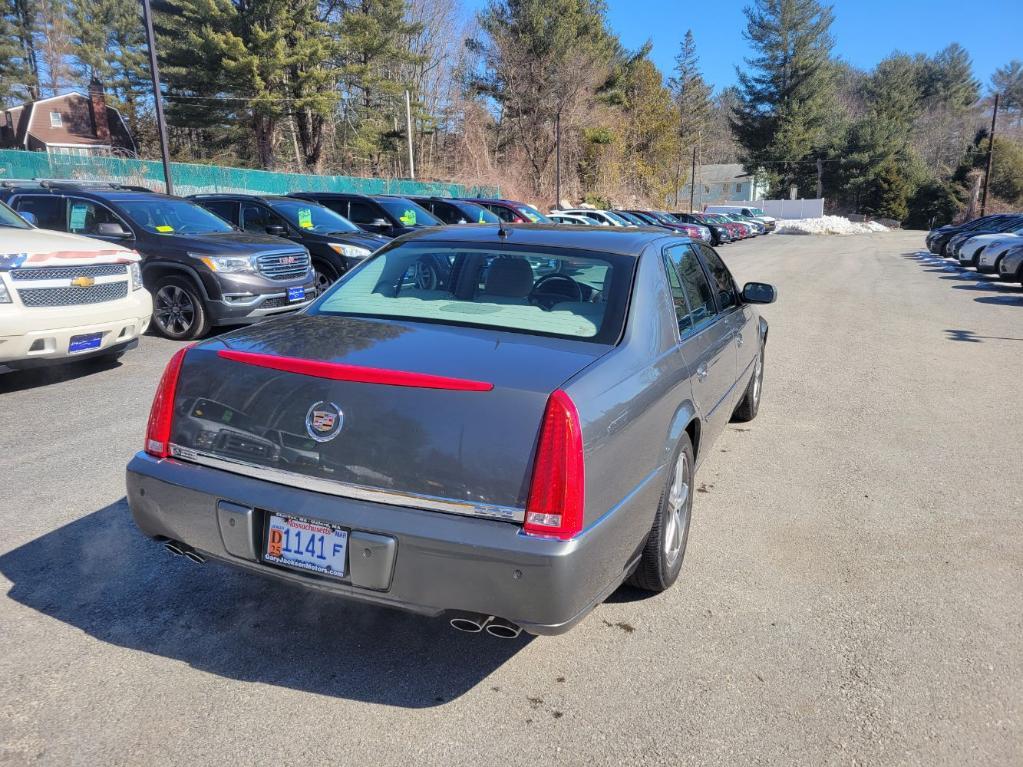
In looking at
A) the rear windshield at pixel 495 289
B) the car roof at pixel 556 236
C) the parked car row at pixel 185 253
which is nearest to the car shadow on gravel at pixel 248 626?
the rear windshield at pixel 495 289

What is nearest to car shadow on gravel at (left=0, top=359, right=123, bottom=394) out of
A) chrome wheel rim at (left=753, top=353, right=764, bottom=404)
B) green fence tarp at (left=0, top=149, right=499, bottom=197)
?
chrome wheel rim at (left=753, top=353, right=764, bottom=404)

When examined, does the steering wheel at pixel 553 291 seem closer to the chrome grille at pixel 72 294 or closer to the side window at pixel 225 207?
the chrome grille at pixel 72 294

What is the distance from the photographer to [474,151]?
49.6 m

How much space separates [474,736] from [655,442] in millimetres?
1256

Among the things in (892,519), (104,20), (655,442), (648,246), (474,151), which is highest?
(104,20)

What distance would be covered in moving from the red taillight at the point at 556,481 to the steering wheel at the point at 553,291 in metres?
1.08

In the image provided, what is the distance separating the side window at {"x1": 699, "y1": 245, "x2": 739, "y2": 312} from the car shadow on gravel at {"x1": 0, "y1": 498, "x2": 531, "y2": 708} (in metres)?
2.72

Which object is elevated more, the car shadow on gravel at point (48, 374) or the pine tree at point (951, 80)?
the pine tree at point (951, 80)

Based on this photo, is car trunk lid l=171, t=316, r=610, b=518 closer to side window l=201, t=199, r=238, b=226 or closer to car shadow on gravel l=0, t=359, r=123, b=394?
car shadow on gravel l=0, t=359, r=123, b=394

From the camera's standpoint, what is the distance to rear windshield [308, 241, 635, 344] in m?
3.14

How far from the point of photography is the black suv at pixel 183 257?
845 centimetres

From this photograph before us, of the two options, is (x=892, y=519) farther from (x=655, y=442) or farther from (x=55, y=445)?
(x=55, y=445)

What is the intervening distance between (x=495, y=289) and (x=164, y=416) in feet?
4.96

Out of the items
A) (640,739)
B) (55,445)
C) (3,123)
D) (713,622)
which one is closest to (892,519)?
(713,622)
